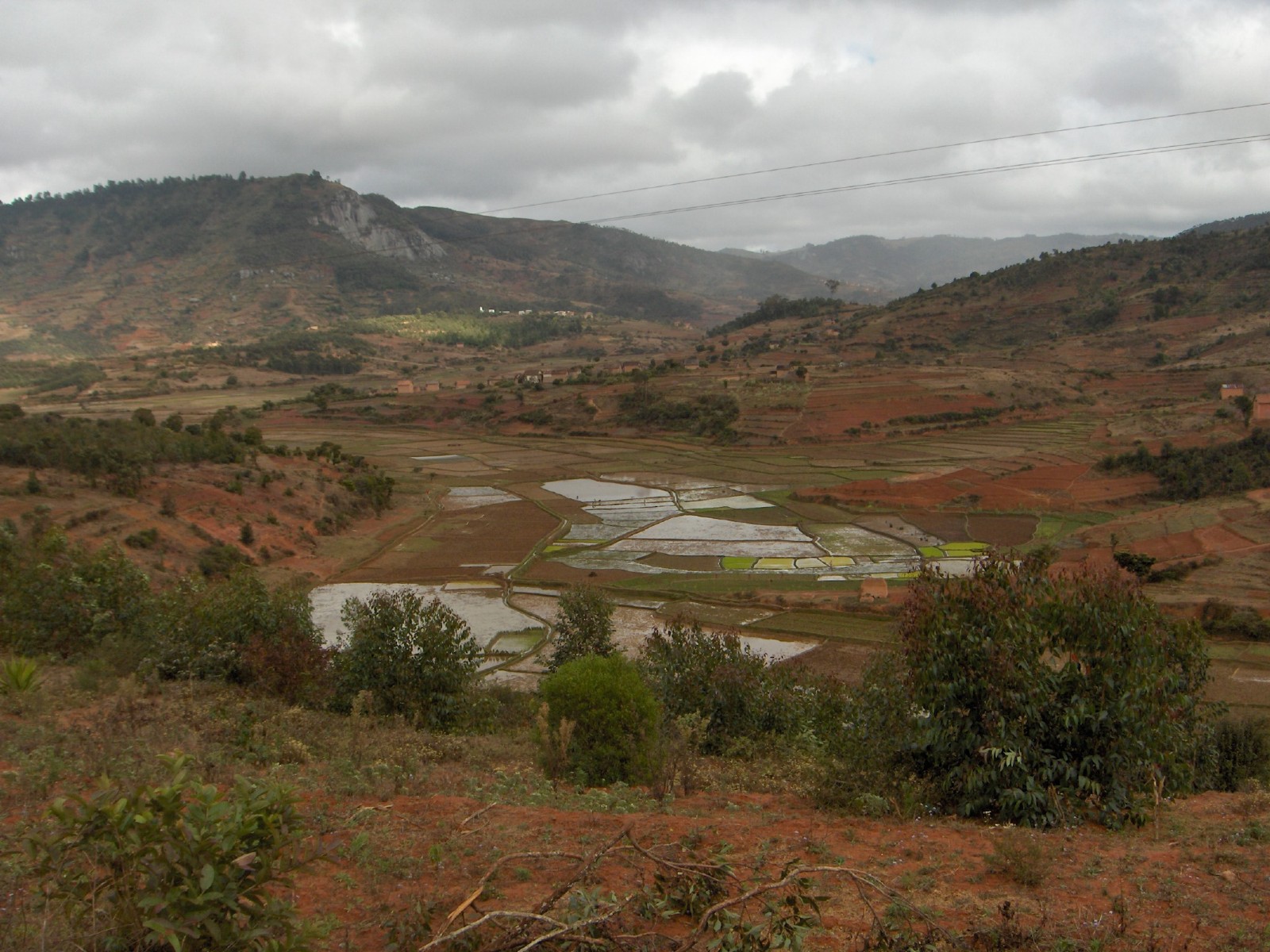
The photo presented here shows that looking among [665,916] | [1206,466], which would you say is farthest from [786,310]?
[665,916]

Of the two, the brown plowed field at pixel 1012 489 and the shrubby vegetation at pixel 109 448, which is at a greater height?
the shrubby vegetation at pixel 109 448

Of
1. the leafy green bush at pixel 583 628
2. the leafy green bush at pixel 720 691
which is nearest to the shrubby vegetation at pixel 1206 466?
the leafy green bush at pixel 583 628

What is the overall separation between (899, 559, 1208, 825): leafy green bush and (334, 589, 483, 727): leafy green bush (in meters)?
9.99

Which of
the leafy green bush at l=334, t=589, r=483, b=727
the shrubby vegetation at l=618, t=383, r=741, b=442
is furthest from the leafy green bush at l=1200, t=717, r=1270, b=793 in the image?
the shrubby vegetation at l=618, t=383, r=741, b=442

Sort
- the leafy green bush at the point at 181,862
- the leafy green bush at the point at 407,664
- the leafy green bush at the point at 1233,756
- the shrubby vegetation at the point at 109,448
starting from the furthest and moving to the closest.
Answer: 1. the shrubby vegetation at the point at 109,448
2. the leafy green bush at the point at 407,664
3. the leafy green bush at the point at 1233,756
4. the leafy green bush at the point at 181,862

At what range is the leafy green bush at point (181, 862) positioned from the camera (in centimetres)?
407

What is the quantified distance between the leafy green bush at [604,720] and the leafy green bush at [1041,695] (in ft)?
14.8

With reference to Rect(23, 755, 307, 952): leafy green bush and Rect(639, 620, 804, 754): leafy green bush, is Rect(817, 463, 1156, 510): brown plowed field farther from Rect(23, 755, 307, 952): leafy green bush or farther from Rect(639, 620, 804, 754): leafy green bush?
Rect(23, 755, 307, 952): leafy green bush

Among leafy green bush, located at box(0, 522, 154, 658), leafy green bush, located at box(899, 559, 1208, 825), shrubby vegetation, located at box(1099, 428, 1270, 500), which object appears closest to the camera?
leafy green bush, located at box(899, 559, 1208, 825)

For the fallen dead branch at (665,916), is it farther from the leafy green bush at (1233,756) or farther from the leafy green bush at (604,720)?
the leafy green bush at (1233,756)

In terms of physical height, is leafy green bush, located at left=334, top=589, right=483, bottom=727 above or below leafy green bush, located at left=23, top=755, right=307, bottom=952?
below

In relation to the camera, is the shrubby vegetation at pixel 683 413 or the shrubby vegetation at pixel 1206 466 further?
the shrubby vegetation at pixel 683 413

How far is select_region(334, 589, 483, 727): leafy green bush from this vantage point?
635 inches

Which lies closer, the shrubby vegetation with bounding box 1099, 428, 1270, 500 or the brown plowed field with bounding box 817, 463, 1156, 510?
the shrubby vegetation with bounding box 1099, 428, 1270, 500
